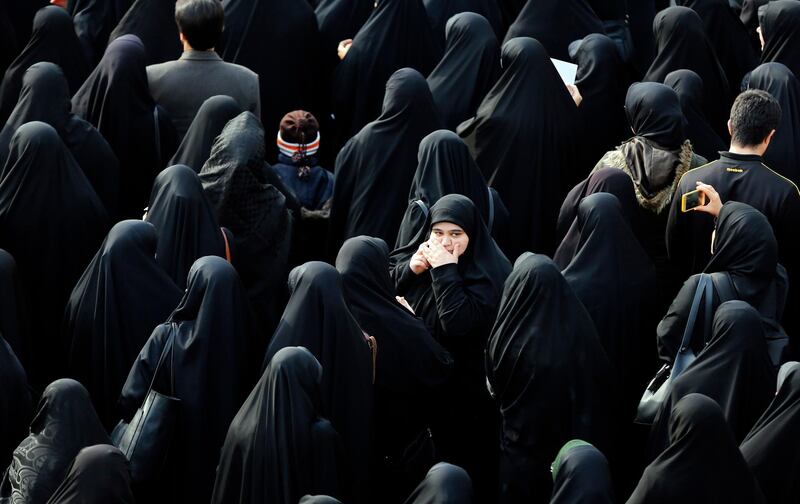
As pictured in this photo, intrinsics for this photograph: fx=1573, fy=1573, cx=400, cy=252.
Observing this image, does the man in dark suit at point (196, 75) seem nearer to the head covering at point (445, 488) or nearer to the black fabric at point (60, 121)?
the black fabric at point (60, 121)

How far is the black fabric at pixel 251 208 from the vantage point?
6578 mm

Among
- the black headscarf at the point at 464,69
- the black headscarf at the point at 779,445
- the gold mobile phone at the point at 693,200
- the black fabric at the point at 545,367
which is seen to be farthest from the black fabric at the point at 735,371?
the black headscarf at the point at 464,69

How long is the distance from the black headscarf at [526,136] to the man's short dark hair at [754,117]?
1.22 metres

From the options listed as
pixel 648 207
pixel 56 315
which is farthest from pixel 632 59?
pixel 56 315

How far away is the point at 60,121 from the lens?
7.12 meters

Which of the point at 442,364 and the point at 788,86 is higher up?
the point at 788,86

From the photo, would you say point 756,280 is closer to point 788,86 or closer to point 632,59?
point 788,86

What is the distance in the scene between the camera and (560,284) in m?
5.79

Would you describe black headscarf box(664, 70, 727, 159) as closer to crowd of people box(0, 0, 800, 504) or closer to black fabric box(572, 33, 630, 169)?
crowd of people box(0, 0, 800, 504)

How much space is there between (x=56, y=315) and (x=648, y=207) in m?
2.66

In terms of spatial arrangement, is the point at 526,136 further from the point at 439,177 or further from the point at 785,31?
the point at 785,31

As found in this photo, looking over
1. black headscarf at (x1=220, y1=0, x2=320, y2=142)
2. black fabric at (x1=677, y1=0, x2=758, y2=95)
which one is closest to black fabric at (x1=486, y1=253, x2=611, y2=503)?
black headscarf at (x1=220, y1=0, x2=320, y2=142)

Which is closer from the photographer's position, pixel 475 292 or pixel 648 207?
pixel 475 292

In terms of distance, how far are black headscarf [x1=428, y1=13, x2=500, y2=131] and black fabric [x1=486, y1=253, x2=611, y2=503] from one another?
2.42m
